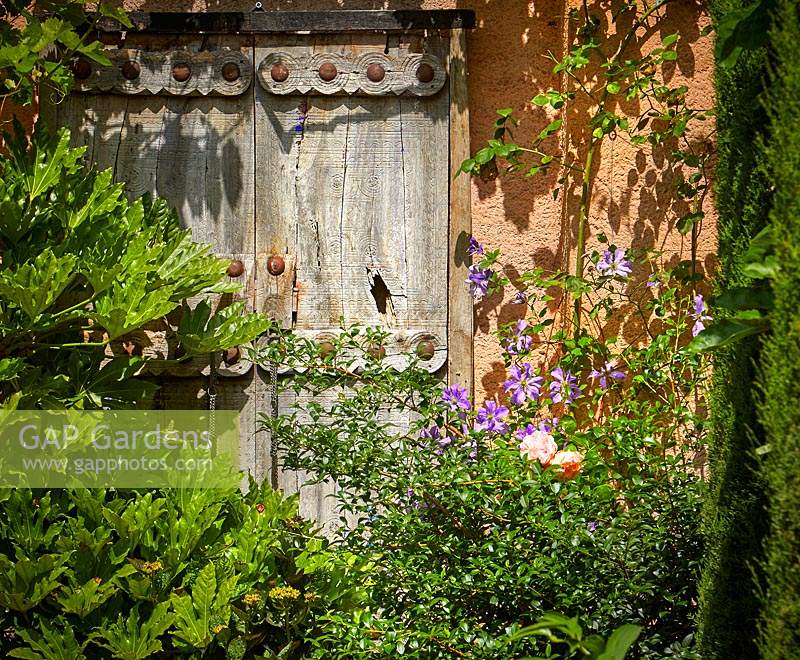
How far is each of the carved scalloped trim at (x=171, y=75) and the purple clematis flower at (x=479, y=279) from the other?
1031mm

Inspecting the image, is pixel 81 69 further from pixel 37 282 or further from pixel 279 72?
pixel 37 282

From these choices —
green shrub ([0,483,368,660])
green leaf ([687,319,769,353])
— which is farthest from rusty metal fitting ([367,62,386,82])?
green leaf ([687,319,769,353])

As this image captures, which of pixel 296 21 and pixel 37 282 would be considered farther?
pixel 296 21

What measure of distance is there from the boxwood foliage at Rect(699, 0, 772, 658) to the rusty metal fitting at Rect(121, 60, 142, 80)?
2.03 m

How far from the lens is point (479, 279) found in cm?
307

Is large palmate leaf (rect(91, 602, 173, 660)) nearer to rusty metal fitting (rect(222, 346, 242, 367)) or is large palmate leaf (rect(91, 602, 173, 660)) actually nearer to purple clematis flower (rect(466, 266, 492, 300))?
rusty metal fitting (rect(222, 346, 242, 367))

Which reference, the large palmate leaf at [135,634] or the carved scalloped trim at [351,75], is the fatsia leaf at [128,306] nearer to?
the large palmate leaf at [135,634]

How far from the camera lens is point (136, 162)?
10.7 feet

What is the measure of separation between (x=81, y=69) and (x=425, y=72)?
47.3 inches

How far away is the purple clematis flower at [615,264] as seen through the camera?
3.06 meters

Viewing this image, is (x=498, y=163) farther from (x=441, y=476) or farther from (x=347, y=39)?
(x=441, y=476)

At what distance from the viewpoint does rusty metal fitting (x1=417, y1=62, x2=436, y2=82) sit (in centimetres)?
318

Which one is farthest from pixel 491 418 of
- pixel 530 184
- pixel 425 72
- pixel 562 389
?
pixel 425 72

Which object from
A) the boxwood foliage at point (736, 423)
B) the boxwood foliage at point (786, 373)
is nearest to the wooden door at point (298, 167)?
the boxwood foliage at point (736, 423)
